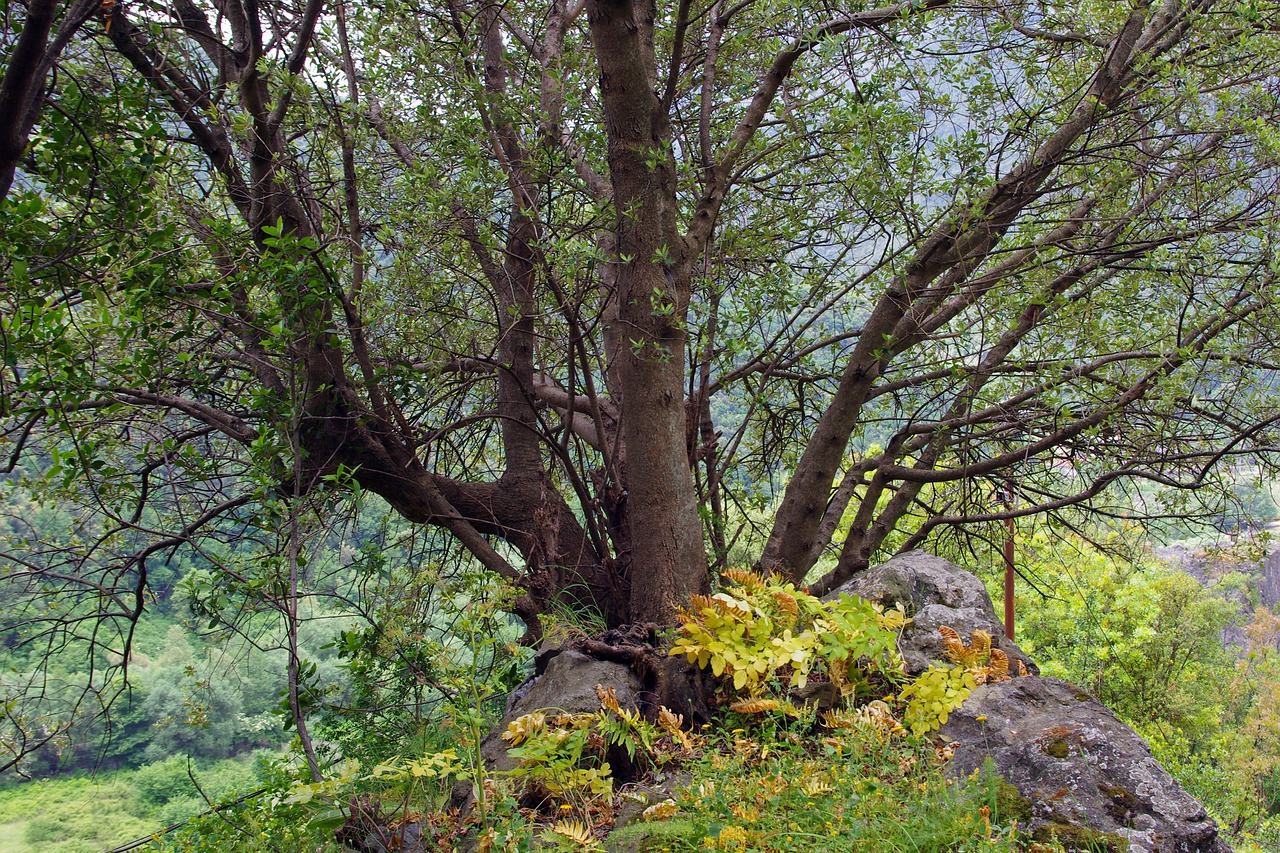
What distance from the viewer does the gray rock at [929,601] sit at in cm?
348

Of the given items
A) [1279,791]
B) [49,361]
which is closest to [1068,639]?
[1279,791]

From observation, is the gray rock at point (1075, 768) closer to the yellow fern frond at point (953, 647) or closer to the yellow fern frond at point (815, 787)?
the yellow fern frond at point (953, 647)

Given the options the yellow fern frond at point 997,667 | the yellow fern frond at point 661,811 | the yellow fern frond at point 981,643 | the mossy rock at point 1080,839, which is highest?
the yellow fern frond at point 981,643

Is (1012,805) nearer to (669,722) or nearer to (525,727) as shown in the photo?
(669,722)

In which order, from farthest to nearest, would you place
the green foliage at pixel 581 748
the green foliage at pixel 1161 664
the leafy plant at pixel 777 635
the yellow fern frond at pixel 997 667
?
the green foliage at pixel 1161 664, the yellow fern frond at pixel 997 667, the leafy plant at pixel 777 635, the green foliage at pixel 581 748

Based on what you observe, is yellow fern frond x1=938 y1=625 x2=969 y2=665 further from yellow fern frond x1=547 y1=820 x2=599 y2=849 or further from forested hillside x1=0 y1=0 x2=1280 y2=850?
yellow fern frond x1=547 y1=820 x2=599 y2=849

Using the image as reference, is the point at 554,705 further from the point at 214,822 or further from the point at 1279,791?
the point at 1279,791

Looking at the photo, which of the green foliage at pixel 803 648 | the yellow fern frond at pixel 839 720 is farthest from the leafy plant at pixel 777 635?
the yellow fern frond at pixel 839 720

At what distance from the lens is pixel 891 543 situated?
6891mm

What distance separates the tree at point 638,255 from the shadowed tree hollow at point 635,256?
3 centimetres

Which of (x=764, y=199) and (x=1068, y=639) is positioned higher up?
(x=764, y=199)

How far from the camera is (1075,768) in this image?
2.62 meters

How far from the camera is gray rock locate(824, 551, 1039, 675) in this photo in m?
3.48

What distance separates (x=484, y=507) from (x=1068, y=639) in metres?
16.8
